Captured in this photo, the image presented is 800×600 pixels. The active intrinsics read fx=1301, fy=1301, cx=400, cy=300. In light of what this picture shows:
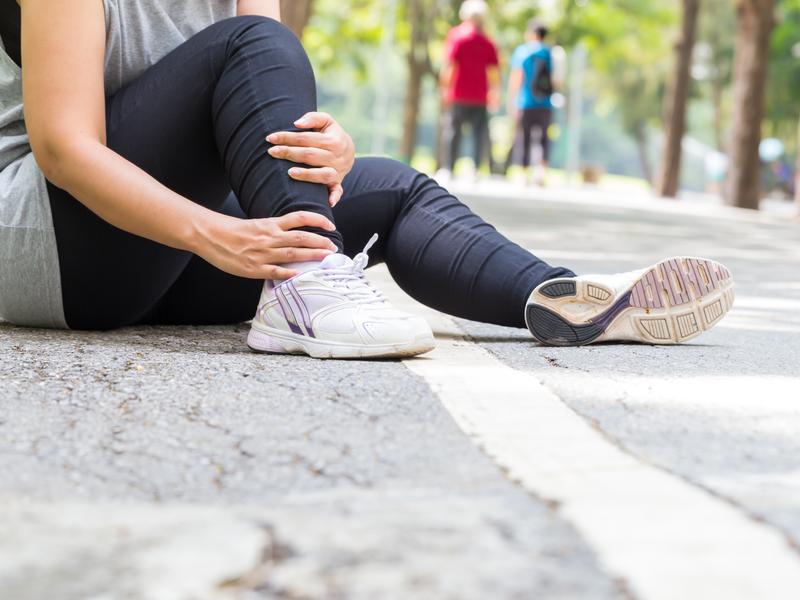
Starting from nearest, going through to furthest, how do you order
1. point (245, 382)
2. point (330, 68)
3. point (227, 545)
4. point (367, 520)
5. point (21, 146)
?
point (227, 545)
point (367, 520)
point (245, 382)
point (21, 146)
point (330, 68)

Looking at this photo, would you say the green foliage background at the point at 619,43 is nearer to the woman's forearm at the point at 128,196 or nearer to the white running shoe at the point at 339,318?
the white running shoe at the point at 339,318

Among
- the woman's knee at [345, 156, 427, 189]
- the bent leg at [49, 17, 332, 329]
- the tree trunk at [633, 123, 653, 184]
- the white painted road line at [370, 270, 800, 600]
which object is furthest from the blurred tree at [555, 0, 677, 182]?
the white painted road line at [370, 270, 800, 600]

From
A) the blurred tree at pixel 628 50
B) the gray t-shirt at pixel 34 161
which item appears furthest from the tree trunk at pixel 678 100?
the gray t-shirt at pixel 34 161

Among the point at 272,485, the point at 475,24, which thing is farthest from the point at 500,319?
the point at 475,24

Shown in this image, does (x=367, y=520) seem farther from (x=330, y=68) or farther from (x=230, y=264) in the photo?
(x=330, y=68)

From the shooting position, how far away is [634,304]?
3.08 meters

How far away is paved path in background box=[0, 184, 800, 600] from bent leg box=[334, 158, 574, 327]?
137mm

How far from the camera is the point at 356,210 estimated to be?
10.4 feet

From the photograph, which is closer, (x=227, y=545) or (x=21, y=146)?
(x=227, y=545)

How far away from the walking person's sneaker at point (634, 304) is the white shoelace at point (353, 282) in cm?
42

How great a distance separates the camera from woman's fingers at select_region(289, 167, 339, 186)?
2702 mm

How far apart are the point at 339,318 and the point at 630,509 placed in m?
1.21

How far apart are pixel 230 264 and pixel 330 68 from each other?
107ft

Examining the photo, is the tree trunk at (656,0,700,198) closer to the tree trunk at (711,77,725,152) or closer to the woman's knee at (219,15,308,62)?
the woman's knee at (219,15,308,62)
